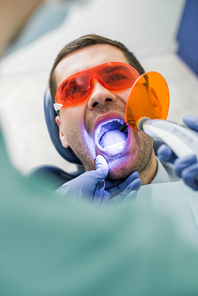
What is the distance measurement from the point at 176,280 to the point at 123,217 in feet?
0.65

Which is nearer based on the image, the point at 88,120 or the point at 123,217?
the point at 123,217

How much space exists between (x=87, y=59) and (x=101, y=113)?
0.29 m

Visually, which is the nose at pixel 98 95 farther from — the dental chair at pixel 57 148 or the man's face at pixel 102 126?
the dental chair at pixel 57 148

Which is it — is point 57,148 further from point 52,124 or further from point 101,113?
point 101,113

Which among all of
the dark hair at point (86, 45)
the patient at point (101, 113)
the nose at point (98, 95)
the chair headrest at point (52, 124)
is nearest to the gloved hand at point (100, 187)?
the patient at point (101, 113)

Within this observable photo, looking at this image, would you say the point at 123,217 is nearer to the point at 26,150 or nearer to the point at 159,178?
the point at 159,178

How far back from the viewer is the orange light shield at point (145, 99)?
0.83 metres

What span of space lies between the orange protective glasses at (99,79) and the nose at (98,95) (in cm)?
2

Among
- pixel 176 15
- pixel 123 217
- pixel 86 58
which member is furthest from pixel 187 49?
pixel 123 217

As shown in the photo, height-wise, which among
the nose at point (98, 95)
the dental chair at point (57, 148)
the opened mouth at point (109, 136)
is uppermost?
the nose at point (98, 95)

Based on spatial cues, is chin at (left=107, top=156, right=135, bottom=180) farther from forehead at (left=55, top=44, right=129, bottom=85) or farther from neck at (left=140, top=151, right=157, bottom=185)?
forehead at (left=55, top=44, right=129, bottom=85)

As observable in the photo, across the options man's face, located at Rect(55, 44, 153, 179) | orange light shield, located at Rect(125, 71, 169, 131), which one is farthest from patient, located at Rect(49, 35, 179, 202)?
orange light shield, located at Rect(125, 71, 169, 131)

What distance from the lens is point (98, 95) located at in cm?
99

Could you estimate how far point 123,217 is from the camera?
50 centimetres
